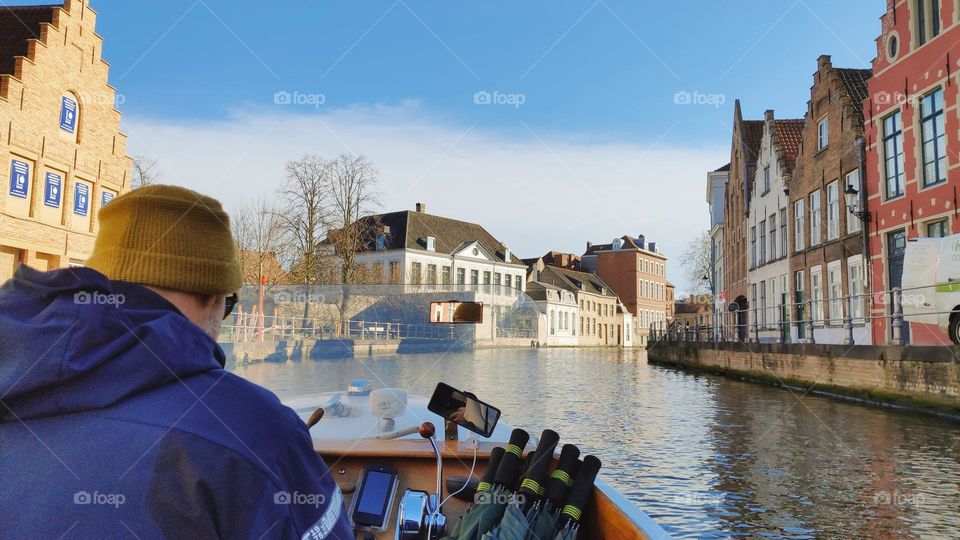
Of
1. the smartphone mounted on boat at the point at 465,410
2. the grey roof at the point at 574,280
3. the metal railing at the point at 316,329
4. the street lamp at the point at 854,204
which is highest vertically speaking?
the grey roof at the point at 574,280

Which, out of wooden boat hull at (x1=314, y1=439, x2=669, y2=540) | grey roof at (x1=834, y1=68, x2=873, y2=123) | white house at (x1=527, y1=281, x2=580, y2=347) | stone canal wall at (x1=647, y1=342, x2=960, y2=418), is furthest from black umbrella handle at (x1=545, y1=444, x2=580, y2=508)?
white house at (x1=527, y1=281, x2=580, y2=347)

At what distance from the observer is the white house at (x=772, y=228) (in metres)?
25.2

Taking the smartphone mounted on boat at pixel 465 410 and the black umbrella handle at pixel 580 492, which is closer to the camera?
the black umbrella handle at pixel 580 492

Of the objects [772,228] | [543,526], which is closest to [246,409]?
[543,526]

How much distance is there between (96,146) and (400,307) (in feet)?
66.9

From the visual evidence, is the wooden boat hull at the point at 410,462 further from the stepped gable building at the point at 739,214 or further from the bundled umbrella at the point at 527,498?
the stepped gable building at the point at 739,214

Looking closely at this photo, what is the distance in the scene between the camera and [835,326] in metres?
18.3

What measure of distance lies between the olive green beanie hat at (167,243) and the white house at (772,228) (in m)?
23.9

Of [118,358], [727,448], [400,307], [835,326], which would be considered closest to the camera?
[118,358]

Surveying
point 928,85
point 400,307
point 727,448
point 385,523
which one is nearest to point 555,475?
point 385,523

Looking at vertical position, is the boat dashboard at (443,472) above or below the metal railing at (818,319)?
below

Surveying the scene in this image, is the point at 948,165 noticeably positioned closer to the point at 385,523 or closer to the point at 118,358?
the point at 385,523

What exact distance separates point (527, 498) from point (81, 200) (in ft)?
69.5

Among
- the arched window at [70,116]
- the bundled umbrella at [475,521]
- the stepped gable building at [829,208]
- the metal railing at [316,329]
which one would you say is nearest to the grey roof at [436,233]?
the arched window at [70,116]
